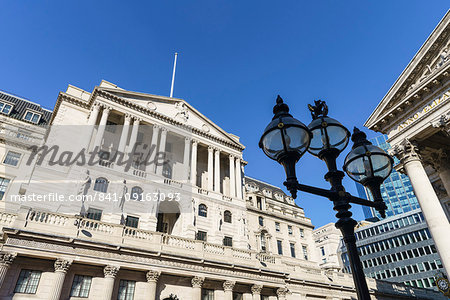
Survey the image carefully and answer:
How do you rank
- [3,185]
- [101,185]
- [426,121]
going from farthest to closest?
[3,185]
[101,185]
[426,121]

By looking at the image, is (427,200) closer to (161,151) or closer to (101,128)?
(161,151)

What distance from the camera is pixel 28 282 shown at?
18.8 meters

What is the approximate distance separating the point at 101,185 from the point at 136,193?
3.72m

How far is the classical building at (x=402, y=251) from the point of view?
6028cm

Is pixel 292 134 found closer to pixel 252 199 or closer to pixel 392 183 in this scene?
pixel 252 199

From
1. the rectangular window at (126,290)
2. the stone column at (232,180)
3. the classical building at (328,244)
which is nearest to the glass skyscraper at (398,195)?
the classical building at (328,244)

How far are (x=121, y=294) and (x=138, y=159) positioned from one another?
696 inches

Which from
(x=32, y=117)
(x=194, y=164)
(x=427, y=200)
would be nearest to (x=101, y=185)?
(x=194, y=164)

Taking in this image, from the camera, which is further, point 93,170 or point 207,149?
point 207,149

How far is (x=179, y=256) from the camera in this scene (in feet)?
76.7

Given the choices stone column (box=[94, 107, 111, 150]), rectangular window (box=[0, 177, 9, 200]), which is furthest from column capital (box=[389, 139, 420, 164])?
rectangular window (box=[0, 177, 9, 200])

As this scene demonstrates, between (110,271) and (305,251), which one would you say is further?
(305,251)

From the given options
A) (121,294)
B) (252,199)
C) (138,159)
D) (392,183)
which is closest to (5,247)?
(121,294)

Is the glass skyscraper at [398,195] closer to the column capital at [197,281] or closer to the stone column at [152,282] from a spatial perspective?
the column capital at [197,281]
